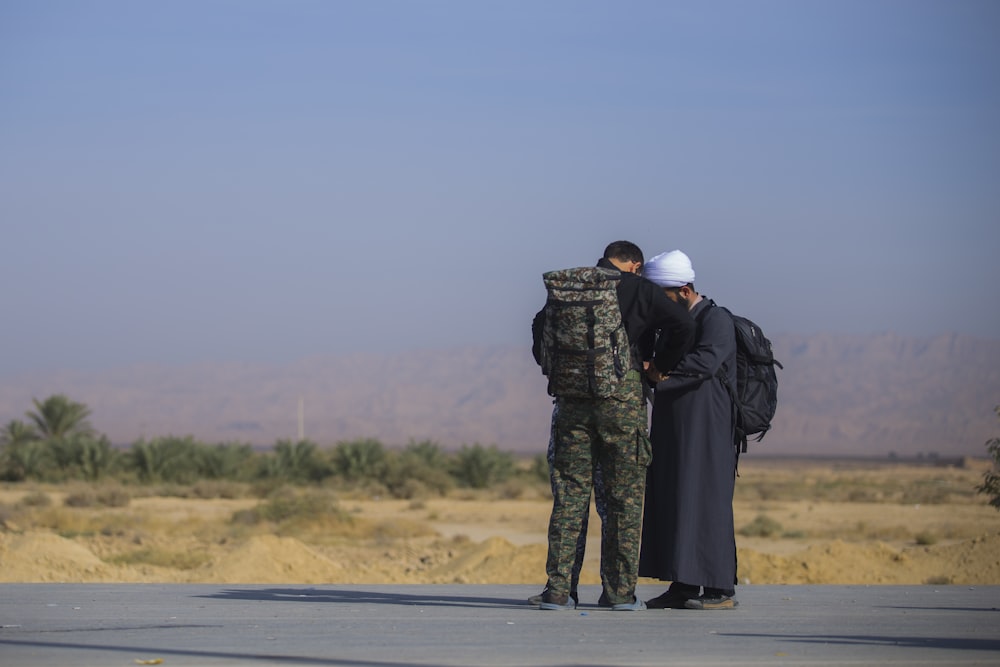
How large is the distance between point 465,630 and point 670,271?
247 centimetres

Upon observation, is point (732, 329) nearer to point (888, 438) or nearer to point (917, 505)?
point (917, 505)

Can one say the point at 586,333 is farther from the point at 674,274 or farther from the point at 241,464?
the point at 241,464

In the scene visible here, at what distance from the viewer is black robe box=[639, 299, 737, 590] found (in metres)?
7.48

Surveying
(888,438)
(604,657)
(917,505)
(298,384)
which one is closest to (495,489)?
(917,505)

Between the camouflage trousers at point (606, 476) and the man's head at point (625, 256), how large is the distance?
63 centimetres

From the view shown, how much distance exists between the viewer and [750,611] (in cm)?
751

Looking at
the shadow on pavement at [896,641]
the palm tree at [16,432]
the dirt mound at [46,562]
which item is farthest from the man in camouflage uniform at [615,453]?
the palm tree at [16,432]

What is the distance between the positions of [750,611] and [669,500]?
2.48 feet

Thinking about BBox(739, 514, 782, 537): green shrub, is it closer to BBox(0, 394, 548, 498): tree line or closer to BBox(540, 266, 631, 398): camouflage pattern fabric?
BBox(0, 394, 548, 498): tree line

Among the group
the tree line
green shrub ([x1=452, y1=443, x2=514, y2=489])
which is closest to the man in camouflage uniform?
the tree line

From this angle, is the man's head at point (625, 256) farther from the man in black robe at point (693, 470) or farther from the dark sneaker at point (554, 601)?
the dark sneaker at point (554, 601)

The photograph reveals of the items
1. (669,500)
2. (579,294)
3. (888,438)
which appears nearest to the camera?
(579,294)

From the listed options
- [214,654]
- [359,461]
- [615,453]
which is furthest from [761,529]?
[214,654]

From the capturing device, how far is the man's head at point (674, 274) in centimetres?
772
